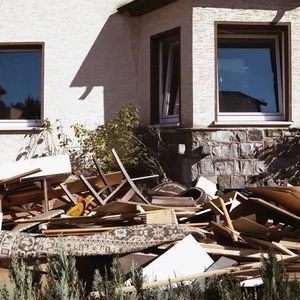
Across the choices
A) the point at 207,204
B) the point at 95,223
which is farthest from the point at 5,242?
the point at 207,204

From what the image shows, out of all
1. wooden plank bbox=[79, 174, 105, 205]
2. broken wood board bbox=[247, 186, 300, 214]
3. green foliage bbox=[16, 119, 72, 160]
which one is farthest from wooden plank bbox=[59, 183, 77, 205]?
green foliage bbox=[16, 119, 72, 160]

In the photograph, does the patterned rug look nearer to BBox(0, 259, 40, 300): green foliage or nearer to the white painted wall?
BBox(0, 259, 40, 300): green foliage

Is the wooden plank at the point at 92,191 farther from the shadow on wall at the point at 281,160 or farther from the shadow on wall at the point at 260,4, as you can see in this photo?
the shadow on wall at the point at 260,4

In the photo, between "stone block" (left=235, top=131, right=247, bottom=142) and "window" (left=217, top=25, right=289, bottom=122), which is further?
"window" (left=217, top=25, right=289, bottom=122)

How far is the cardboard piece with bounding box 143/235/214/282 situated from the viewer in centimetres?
446

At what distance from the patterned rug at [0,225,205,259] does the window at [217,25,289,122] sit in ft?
16.3

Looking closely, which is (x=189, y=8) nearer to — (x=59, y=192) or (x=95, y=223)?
(x=59, y=192)

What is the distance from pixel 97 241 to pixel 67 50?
6.77m

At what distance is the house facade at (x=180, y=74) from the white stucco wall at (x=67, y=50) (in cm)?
2

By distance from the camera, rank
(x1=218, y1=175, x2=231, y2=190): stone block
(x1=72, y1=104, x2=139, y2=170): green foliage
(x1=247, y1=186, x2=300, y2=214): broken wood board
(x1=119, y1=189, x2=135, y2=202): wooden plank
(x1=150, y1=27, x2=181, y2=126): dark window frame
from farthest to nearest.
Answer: (x1=150, y1=27, x2=181, y2=126): dark window frame < (x1=72, y1=104, x2=139, y2=170): green foliage < (x1=218, y1=175, x2=231, y2=190): stone block < (x1=119, y1=189, x2=135, y2=202): wooden plank < (x1=247, y1=186, x2=300, y2=214): broken wood board

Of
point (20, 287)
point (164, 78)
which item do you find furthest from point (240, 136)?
point (20, 287)

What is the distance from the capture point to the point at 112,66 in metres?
11.0

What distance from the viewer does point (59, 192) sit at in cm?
742

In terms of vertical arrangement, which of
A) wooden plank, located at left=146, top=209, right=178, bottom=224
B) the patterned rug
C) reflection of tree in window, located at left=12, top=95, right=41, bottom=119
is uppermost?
reflection of tree in window, located at left=12, top=95, right=41, bottom=119
